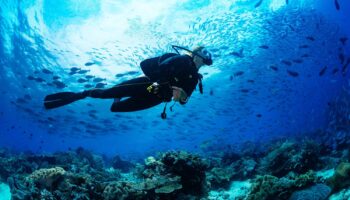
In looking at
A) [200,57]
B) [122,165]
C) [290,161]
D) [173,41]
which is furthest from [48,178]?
[173,41]

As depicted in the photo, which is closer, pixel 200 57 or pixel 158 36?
pixel 200 57

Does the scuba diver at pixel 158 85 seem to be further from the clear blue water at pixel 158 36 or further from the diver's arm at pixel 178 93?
the clear blue water at pixel 158 36

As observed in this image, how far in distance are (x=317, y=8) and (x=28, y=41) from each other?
2427 cm

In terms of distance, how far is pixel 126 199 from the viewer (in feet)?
17.9

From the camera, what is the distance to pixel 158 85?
5.29 meters

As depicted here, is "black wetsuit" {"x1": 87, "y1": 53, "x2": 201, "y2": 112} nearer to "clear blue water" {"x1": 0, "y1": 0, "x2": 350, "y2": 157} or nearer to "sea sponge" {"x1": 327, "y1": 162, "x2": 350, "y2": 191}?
"sea sponge" {"x1": 327, "y1": 162, "x2": 350, "y2": 191}

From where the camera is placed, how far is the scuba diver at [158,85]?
542 cm

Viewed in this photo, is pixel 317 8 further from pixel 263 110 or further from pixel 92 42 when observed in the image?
pixel 263 110

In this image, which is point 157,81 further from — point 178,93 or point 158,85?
point 178,93

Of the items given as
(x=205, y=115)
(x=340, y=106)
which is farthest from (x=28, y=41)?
(x=205, y=115)

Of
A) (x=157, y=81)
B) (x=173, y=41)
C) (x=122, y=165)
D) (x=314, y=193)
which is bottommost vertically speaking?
(x=314, y=193)

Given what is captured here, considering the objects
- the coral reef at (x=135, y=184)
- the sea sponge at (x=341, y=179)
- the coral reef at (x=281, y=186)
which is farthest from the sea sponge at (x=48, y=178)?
the sea sponge at (x=341, y=179)

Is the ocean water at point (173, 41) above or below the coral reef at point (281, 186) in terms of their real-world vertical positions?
above

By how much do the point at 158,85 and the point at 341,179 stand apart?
429 centimetres
